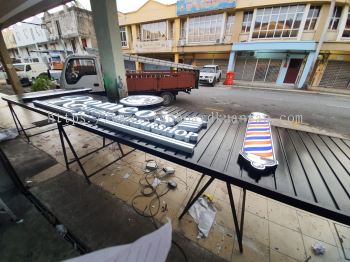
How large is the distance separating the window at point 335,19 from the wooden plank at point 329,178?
1821cm

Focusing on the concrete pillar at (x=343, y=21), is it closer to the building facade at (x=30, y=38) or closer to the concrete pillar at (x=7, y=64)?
the concrete pillar at (x=7, y=64)

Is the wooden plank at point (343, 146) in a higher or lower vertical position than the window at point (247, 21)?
lower

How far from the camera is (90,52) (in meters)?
5.80

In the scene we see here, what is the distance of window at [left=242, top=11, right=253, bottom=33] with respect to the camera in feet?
47.4

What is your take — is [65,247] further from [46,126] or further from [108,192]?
[46,126]

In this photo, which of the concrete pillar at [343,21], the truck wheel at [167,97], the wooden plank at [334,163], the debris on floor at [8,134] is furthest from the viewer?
the concrete pillar at [343,21]

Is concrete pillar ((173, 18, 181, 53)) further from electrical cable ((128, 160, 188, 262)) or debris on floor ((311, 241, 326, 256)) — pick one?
debris on floor ((311, 241, 326, 256))

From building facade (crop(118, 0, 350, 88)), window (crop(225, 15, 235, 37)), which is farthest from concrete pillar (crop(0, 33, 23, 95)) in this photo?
window (crop(225, 15, 235, 37))

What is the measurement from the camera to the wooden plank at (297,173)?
115cm

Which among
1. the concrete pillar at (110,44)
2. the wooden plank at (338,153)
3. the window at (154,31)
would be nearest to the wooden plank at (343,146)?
the wooden plank at (338,153)

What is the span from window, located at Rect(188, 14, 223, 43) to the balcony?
2.65 metres

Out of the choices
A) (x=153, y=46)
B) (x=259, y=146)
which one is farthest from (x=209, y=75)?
(x=259, y=146)

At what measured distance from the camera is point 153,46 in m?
19.0

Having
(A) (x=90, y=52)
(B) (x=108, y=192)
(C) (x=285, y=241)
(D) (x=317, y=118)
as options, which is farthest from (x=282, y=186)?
(D) (x=317, y=118)
